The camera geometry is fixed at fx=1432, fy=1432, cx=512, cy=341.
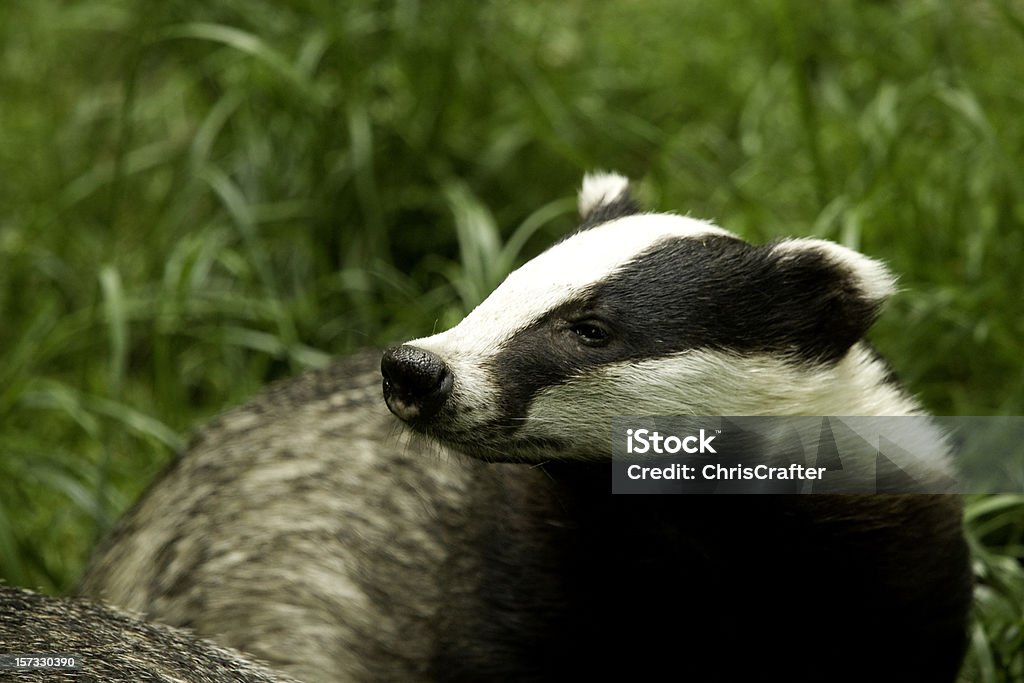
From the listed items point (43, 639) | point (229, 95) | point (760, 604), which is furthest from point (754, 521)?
point (229, 95)

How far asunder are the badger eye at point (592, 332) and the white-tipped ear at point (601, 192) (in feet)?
1.79

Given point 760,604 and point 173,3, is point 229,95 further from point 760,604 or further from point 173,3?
point 760,604

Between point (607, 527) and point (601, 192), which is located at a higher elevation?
point (601, 192)

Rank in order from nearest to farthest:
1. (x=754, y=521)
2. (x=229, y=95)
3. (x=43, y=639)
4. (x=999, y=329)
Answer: (x=43, y=639) → (x=754, y=521) → (x=999, y=329) → (x=229, y=95)

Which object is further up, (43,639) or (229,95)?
(229,95)

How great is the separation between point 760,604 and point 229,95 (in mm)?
2969

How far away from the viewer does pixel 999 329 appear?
3971mm

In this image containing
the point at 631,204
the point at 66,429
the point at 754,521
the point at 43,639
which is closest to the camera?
→ the point at 43,639

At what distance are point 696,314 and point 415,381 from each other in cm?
53

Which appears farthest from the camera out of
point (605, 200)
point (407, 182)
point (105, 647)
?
point (407, 182)

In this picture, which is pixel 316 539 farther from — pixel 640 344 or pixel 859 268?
pixel 859 268

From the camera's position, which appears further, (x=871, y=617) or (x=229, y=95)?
(x=229, y=95)

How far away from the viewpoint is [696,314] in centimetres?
257

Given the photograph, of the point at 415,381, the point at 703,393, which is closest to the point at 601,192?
the point at 703,393
